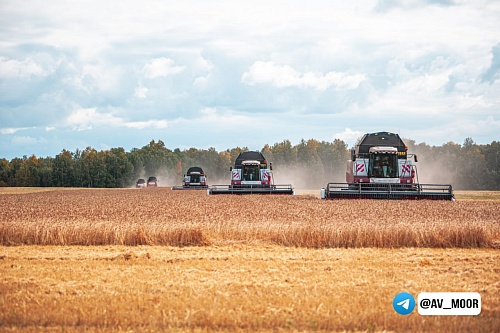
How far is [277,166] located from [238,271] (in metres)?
132

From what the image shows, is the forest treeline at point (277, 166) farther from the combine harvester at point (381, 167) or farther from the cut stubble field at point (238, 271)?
the cut stubble field at point (238, 271)

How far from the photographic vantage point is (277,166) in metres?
143

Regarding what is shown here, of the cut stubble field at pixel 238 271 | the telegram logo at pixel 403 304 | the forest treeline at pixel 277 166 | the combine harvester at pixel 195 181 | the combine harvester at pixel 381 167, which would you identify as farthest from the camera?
the forest treeline at pixel 277 166

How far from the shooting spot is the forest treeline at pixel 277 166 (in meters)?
103

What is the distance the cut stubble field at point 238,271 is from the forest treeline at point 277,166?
7445cm

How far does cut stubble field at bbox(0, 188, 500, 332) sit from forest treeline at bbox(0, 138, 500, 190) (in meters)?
74.4

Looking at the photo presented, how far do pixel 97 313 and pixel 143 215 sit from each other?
12361mm

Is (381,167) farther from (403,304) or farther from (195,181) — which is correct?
(195,181)

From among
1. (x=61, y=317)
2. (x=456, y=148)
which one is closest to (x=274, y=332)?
(x=61, y=317)

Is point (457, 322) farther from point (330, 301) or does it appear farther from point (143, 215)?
point (143, 215)

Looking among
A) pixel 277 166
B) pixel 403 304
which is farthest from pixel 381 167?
pixel 277 166

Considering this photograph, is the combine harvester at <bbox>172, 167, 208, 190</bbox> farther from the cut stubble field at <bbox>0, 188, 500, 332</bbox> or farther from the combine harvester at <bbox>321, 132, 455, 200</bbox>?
the cut stubble field at <bbox>0, 188, 500, 332</bbox>

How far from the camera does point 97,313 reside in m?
8.38

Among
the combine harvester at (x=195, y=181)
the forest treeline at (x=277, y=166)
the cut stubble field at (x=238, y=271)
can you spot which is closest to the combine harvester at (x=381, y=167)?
the cut stubble field at (x=238, y=271)
